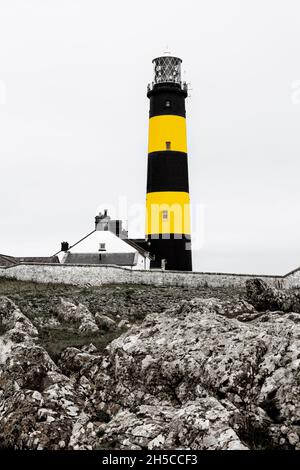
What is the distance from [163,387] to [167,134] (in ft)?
114

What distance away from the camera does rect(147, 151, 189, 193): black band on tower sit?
45.1 meters

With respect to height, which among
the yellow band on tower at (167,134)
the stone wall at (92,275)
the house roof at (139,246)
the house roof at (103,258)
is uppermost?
the yellow band on tower at (167,134)

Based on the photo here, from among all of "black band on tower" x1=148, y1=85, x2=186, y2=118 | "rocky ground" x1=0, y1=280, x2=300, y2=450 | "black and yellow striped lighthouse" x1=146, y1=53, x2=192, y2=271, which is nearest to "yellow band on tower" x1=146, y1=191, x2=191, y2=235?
"black and yellow striped lighthouse" x1=146, y1=53, x2=192, y2=271

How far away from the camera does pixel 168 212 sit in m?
45.0

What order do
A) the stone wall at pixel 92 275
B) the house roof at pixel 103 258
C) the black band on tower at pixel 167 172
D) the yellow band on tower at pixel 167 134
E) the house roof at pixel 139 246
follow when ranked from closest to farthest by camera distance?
1. the stone wall at pixel 92 275
2. the black band on tower at pixel 167 172
3. the yellow band on tower at pixel 167 134
4. the house roof at pixel 139 246
5. the house roof at pixel 103 258

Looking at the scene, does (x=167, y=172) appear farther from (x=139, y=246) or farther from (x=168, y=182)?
(x=139, y=246)

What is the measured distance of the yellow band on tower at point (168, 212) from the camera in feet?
147

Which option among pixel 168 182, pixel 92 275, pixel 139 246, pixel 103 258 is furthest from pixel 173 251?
pixel 103 258

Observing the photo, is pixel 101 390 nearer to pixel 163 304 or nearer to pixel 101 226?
pixel 163 304

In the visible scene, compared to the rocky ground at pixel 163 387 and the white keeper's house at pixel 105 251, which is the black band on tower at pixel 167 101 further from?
the rocky ground at pixel 163 387

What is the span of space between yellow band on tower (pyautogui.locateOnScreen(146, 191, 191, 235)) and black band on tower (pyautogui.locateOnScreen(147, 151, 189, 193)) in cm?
49

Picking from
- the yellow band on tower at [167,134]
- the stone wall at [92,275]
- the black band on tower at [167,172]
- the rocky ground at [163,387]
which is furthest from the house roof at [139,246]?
the rocky ground at [163,387]
